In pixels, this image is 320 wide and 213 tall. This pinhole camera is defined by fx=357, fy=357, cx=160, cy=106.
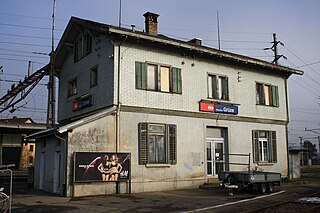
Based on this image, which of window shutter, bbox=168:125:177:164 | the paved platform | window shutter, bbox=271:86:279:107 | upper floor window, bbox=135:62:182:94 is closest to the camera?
the paved platform

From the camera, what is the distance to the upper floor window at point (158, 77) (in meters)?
18.4

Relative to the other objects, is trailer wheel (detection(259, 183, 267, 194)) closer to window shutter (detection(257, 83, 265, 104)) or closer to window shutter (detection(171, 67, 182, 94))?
window shutter (detection(171, 67, 182, 94))

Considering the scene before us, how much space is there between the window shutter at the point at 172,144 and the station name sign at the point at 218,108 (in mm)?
2471

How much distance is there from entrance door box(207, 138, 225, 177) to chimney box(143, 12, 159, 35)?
23.7ft

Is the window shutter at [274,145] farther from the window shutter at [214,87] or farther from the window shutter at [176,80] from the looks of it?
the window shutter at [176,80]

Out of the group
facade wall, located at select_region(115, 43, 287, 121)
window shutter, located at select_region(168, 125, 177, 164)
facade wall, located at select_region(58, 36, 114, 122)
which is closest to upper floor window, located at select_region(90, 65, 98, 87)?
facade wall, located at select_region(58, 36, 114, 122)

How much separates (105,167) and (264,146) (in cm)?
1207

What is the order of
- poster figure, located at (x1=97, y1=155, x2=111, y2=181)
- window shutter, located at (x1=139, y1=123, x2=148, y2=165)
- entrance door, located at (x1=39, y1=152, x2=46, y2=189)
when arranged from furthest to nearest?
entrance door, located at (x1=39, y1=152, x2=46, y2=189), window shutter, located at (x1=139, y1=123, x2=148, y2=165), poster figure, located at (x1=97, y1=155, x2=111, y2=181)

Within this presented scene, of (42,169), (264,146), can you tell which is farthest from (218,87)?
(42,169)

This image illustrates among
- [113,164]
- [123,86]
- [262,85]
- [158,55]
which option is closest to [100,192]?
[113,164]

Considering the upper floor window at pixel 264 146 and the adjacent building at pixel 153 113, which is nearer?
the adjacent building at pixel 153 113

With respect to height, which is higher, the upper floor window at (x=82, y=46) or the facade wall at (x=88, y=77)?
the upper floor window at (x=82, y=46)

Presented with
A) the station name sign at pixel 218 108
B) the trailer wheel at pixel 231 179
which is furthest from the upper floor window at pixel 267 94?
the trailer wheel at pixel 231 179

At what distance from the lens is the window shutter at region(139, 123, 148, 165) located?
17562mm
